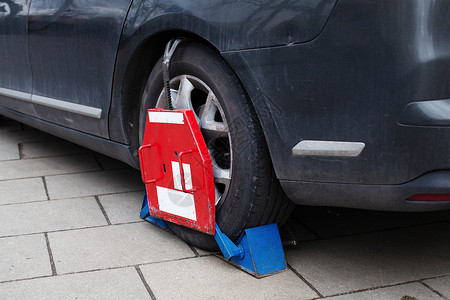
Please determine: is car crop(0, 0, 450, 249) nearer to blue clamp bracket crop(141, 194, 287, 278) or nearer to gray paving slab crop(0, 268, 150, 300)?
blue clamp bracket crop(141, 194, 287, 278)

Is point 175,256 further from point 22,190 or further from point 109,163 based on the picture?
point 109,163

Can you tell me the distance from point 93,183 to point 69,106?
585 mm

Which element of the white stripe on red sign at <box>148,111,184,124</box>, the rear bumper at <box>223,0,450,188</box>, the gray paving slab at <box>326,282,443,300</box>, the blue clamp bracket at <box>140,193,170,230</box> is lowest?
the blue clamp bracket at <box>140,193,170,230</box>

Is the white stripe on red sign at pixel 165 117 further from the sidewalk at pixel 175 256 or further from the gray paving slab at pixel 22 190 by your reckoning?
the gray paving slab at pixel 22 190

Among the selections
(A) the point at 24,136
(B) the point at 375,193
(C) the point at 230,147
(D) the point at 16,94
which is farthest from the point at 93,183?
(B) the point at 375,193

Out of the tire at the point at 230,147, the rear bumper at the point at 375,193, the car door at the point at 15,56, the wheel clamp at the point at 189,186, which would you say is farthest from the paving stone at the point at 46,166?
the rear bumper at the point at 375,193

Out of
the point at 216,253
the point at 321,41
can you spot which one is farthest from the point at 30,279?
the point at 321,41

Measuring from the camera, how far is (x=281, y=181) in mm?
2039

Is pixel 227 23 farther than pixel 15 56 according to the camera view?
No

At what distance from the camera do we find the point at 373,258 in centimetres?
237

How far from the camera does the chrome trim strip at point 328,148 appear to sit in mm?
1847

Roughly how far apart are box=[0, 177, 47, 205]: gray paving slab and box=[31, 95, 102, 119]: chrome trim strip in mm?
482

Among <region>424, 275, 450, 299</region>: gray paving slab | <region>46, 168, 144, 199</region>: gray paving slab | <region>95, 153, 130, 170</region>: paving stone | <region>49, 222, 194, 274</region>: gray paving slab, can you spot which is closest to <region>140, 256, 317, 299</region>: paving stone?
<region>49, 222, 194, 274</region>: gray paving slab

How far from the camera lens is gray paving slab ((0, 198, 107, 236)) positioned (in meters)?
2.76
